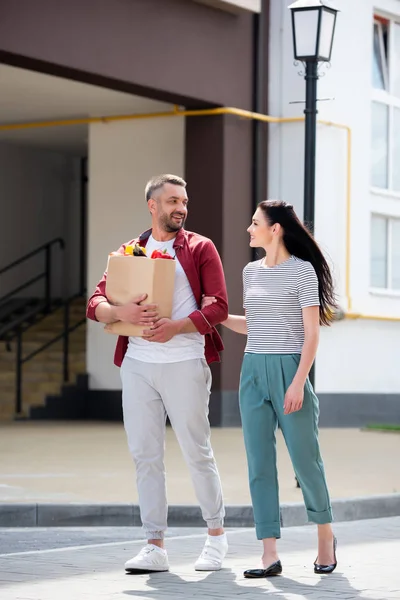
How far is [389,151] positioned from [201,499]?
44.0 feet

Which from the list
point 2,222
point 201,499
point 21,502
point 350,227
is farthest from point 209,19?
point 201,499

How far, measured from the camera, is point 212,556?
7.11 metres

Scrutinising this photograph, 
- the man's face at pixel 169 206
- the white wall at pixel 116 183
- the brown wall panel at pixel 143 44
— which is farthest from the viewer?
the white wall at pixel 116 183

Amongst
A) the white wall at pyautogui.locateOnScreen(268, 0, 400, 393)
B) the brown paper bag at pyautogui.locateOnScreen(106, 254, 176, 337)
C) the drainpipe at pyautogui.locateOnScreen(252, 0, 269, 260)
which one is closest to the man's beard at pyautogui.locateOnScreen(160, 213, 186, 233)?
the brown paper bag at pyautogui.locateOnScreen(106, 254, 176, 337)

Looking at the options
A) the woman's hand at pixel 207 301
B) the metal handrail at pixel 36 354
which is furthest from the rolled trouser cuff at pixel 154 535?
the metal handrail at pixel 36 354

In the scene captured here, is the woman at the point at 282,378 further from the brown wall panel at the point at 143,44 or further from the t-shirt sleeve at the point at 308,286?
the brown wall panel at the point at 143,44

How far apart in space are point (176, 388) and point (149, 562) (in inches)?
35.4

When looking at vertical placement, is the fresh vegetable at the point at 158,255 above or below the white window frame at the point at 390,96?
below

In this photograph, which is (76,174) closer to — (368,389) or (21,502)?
(368,389)

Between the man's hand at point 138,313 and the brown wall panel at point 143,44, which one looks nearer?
the man's hand at point 138,313

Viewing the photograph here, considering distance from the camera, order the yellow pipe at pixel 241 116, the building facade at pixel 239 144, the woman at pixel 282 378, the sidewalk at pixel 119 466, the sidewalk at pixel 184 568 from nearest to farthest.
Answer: the sidewalk at pixel 184 568
the woman at pixel 282 378
the sidewalk at pixel 119 466
the building facade at pixel 239 144
the yellow pipe at pixel 241 116

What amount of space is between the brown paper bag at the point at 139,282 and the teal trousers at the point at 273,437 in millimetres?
560

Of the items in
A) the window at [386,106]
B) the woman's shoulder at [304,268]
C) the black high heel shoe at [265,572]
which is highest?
the window at [386,106]

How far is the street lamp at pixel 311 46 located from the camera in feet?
36.3
